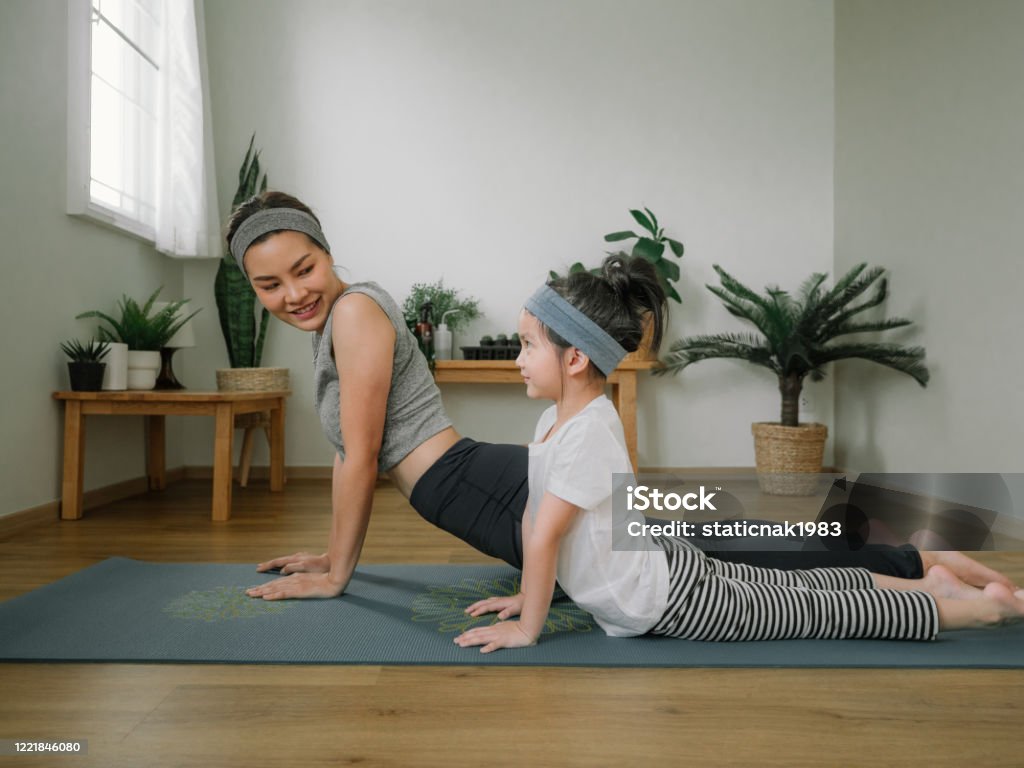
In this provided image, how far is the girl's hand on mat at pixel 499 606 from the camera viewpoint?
1.46 metres

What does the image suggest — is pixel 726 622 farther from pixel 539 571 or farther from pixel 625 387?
pixel 625 387

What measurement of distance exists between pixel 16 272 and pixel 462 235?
2069 mm

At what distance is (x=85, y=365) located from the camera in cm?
267

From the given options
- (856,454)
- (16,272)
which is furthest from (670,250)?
(16,272)

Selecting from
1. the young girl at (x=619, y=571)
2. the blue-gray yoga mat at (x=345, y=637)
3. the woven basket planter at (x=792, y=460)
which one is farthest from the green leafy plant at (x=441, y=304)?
the young girl at (x=619, y=571)

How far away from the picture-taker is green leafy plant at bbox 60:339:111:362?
8.84 ft

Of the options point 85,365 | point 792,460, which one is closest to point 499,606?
point 85,365

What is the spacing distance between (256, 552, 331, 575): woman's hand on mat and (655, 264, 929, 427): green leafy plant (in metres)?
2.42

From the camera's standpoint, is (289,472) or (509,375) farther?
(289,472)

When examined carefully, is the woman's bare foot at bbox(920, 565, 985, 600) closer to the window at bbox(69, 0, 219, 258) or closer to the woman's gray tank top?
the woman's gray tank top

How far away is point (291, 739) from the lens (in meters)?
0.95

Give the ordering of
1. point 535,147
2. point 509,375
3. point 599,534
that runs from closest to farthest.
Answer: point 599,534
point 509,375
point 535,147

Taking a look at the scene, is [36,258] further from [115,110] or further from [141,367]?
[115,110]

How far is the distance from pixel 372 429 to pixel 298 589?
38cm
